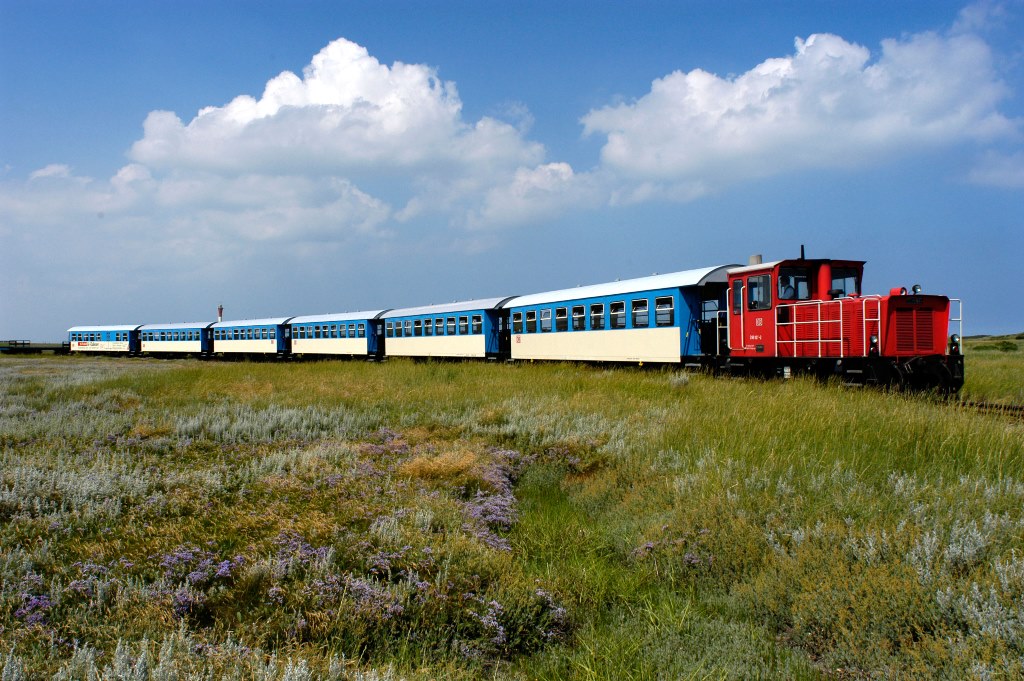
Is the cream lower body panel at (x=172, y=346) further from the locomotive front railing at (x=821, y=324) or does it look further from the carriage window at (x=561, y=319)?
the locomotive front railing at (x=821, y=324)

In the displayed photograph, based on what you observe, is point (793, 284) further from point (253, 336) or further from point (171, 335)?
point (171, 335)

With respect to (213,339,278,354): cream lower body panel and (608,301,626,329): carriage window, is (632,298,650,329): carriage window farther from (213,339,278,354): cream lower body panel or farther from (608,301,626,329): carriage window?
(213,339,278,354): cream lower body panel

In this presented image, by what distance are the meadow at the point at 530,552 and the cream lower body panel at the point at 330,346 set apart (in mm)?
30491

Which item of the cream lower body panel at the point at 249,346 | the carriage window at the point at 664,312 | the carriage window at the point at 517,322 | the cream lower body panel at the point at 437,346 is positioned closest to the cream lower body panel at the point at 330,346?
the cream lower body panel at the point at 437,346

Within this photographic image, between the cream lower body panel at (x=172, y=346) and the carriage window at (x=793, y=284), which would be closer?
the carriage window at (x=793, y=284)

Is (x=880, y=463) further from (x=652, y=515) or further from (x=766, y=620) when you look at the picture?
(x=766, y=620)

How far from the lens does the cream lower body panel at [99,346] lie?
62.5m

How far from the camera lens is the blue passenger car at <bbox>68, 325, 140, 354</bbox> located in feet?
205

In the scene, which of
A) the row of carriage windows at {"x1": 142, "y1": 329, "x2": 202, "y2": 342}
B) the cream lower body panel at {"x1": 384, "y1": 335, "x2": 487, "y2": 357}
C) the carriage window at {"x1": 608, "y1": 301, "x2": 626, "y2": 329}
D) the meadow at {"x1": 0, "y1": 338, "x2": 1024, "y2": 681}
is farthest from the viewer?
the row of carriage windows at {"x1": 142, "y1": 329, "x2": 202, "y2": 342}

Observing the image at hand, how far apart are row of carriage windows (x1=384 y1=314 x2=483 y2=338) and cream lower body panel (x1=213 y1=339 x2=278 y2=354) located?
1456cm

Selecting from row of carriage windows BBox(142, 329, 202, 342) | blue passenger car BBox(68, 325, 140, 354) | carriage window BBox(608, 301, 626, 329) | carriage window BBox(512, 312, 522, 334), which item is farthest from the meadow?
blue passenger car BBox(68, 325, 140, 354)

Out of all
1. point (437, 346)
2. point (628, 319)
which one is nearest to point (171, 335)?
point (437, 346)

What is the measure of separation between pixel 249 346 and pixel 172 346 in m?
11.4

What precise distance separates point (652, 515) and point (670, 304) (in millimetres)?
13324
